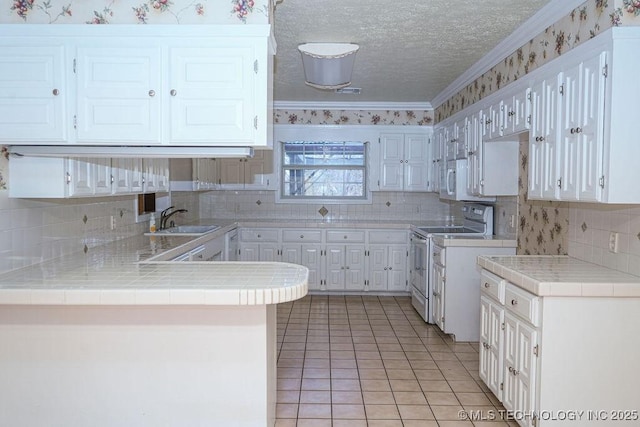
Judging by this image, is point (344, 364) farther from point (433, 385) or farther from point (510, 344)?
point (510, 344)

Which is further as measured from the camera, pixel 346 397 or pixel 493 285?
pixel 346 397

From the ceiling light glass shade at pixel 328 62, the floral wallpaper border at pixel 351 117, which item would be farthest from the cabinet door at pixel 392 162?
the ceiling light glass shade at pixel 328 62

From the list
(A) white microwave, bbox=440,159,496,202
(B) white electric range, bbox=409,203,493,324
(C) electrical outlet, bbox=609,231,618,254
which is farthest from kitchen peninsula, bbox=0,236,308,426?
(A) white microwave, bbox=440,159,496,202

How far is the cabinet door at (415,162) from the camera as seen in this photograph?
20.3 ft

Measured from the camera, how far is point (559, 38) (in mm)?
2998

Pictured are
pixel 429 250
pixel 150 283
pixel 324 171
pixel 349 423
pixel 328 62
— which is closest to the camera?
pixel 150 283

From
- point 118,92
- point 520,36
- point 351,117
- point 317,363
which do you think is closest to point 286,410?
point 317,363

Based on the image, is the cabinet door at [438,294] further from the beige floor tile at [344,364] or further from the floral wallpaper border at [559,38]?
the floral wallpaper border at [559,38]

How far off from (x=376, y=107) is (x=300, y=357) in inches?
139

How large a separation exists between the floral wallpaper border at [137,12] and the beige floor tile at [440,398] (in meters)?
2.41

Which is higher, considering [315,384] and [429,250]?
[429,250]

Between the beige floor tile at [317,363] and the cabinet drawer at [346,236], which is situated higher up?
the cabinet drawer at [346,236]

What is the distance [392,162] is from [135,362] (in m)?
4.43

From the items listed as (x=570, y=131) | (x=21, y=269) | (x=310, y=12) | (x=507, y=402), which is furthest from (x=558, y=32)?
(x=21, y=269)
